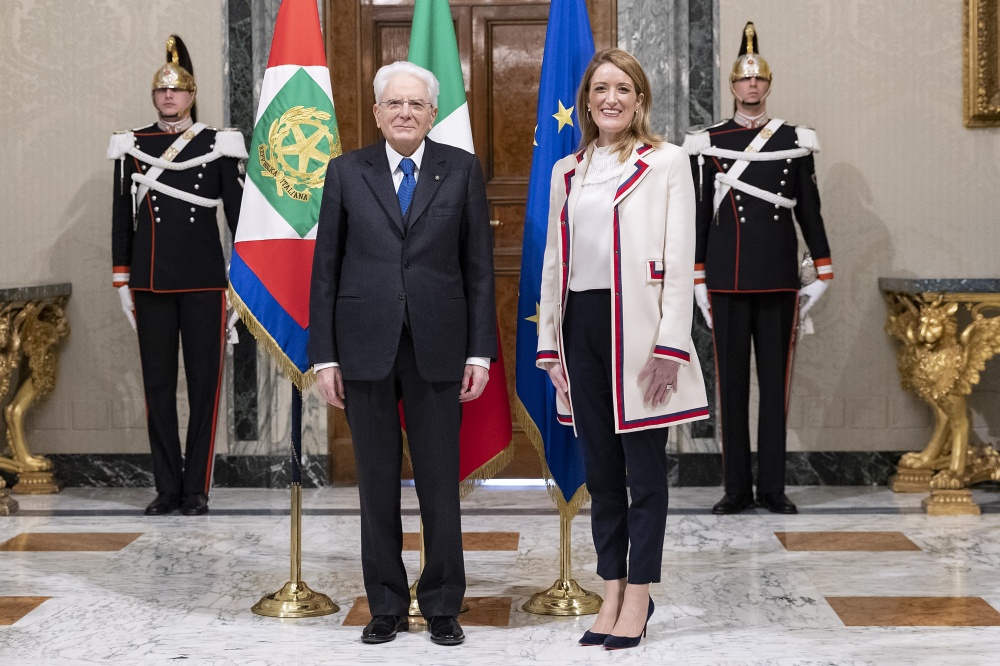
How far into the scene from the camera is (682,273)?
302cm

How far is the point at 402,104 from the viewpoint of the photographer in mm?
3168

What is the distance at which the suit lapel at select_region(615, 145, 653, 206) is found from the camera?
3041mm

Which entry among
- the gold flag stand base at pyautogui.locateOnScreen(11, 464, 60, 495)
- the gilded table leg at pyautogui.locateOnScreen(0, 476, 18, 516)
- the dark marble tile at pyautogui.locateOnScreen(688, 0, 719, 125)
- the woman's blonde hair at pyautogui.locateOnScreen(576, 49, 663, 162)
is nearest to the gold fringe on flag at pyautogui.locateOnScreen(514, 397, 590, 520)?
the woman's blonde hair at pyautogui.locateOnScreen(576, 49, 663, 162)

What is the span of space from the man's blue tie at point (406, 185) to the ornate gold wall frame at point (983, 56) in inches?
130

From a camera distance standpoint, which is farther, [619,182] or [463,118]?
[463,118]

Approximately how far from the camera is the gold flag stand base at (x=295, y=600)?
352 centimetres

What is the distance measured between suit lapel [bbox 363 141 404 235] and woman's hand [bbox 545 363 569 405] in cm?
53

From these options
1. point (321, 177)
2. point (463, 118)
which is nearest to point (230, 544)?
point (321, 177)

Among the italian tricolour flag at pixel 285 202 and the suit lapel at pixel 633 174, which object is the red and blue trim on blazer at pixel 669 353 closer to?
the suit lapel at pixel 633 174

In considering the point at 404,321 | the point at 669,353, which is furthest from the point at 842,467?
the point at 404,321

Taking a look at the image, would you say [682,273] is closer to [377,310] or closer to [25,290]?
[377,310]

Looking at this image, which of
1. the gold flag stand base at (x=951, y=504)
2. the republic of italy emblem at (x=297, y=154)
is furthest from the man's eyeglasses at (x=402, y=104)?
the gold flag stand base at (x=951, y=504)

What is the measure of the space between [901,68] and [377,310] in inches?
134

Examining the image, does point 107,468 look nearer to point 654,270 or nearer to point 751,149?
point 751,149
